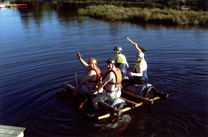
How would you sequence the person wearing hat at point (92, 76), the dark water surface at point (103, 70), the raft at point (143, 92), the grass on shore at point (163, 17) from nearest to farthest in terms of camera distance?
the dark water surface at point (103, 70), the person wearing hat at point (92, 76), the raft at point (143, 92), the grass on shore at point (163, 17)

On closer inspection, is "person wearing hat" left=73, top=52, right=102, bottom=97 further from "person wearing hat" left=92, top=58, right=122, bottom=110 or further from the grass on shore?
the grass on shore

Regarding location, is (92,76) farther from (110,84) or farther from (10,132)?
(10,132)

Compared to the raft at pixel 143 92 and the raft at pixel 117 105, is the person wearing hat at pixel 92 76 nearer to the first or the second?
the raft at pixel 117 105

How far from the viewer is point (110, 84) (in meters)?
7.95

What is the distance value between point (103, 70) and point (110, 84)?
479 centimetres

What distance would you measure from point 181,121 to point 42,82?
23.4 ft

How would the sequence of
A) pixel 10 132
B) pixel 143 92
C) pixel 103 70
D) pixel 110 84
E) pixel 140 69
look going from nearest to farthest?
pixel 10 132, pixel 110 84, pixel 140 69, pixel 143 92, pixel 103 70

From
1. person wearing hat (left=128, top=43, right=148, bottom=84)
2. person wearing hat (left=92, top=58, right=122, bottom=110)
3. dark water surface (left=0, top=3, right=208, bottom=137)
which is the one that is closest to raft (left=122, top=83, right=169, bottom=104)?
person wearing hat (left=128, top=43, right=148, bottom=84)

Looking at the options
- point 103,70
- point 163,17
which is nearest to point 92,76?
point 103,70

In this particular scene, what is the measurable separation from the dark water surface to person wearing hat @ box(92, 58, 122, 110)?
2.66 feet

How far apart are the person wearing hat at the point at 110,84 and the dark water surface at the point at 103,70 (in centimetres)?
81

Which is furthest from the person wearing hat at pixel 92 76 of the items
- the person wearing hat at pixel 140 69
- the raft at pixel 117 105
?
the person wearing hat at pixel 140 69

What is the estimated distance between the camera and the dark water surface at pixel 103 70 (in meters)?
7.46

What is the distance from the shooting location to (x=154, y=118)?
7828 millimetres
